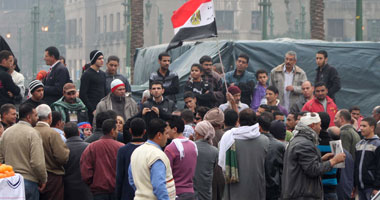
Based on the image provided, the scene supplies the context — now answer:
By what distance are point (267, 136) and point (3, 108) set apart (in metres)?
3.68

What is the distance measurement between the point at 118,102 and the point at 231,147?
11.4 ft

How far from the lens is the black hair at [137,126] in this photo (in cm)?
944

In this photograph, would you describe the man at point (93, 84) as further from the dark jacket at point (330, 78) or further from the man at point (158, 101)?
the dark jacket at point (330, 78)

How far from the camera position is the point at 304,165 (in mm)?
10359

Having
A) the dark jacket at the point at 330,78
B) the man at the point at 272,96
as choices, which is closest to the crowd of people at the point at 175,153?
the man at the point at 272,96

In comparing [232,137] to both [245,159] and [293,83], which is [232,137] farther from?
[293,83]

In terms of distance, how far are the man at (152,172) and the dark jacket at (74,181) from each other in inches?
105

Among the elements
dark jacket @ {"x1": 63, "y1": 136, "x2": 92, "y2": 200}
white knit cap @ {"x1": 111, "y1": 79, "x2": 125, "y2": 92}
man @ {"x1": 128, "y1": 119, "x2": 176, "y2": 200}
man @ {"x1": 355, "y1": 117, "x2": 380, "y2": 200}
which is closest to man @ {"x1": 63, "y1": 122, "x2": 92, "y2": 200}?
dark jacket @ {"x1": 63, "y1": 136, "x2": 92, "y2": 200}

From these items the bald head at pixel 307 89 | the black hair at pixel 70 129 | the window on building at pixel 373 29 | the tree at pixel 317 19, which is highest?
the window on building at pixel 373 29

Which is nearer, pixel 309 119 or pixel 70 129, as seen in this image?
pixel 309 119

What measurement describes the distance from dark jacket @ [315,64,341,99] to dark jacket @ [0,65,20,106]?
19.5ft

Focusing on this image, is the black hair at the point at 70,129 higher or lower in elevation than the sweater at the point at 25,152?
higher

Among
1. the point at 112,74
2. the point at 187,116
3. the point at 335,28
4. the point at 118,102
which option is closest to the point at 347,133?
A: the point at 187,116

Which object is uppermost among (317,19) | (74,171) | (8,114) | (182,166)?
(317,19)
